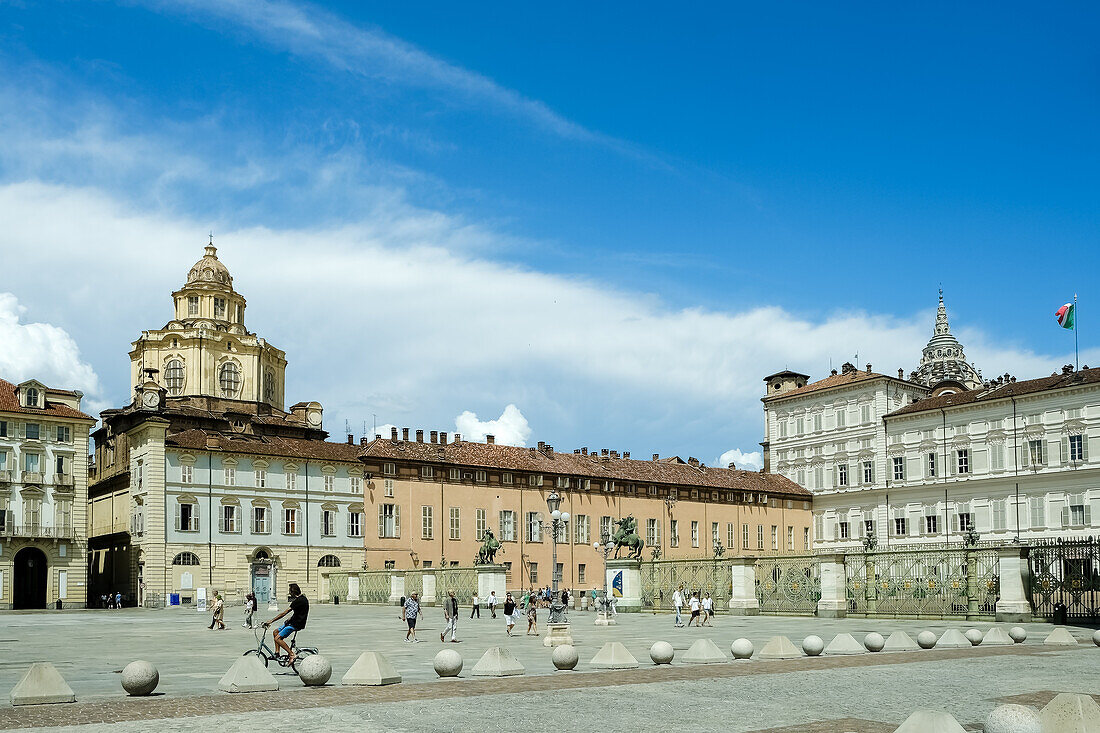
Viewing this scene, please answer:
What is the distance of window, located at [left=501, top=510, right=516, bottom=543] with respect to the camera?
7662 centimetres

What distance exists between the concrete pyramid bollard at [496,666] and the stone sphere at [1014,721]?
33.9 ft

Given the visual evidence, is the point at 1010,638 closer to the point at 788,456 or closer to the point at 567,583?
the point at 567,583

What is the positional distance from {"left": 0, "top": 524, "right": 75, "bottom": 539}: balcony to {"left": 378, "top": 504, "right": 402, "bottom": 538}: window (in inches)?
701

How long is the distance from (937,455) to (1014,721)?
74.6 m

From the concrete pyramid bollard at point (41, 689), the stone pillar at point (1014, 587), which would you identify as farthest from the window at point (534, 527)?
the concrete pyramid bollard at point (41, 689)

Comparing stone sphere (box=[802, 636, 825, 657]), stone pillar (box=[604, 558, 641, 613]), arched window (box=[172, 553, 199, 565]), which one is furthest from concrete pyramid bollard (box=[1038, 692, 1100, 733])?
arched window (box=[172, 553, 199, 565])

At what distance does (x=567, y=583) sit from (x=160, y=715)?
216ft

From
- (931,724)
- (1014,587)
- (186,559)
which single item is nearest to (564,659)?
(931,724)

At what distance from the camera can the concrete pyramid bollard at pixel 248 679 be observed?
15555mm

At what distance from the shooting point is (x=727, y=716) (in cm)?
1313

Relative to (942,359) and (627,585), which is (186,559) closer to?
(627,585)

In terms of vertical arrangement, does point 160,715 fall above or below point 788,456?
below

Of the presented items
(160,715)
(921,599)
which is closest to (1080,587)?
(921,599)

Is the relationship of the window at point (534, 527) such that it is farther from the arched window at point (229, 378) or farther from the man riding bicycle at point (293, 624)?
the man riding bicycle at point (293, 624)
